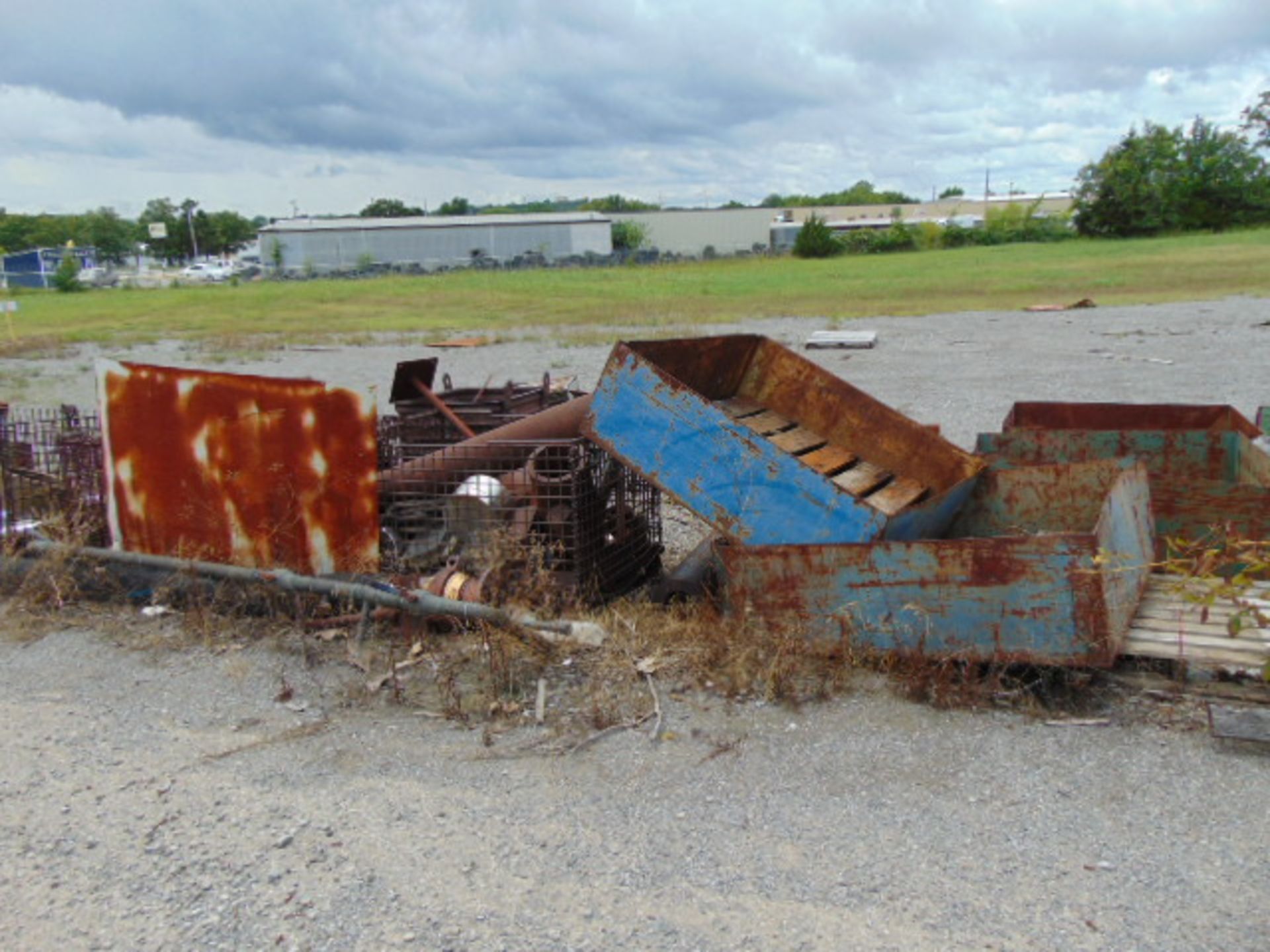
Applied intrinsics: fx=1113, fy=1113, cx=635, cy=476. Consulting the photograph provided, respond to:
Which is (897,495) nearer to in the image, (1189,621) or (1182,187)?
(1189,621)

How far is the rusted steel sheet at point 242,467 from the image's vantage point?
17.0 feet

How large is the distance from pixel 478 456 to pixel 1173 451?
356cm

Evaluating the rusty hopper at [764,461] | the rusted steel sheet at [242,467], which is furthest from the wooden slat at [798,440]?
the rusted steel sheet at [242,467]

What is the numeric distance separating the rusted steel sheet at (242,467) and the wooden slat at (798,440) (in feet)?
6.32

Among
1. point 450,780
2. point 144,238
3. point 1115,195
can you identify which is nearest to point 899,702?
point 450,780

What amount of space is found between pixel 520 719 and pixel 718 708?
0.75 meters

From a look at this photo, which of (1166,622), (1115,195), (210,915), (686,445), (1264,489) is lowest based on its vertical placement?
(210,915)

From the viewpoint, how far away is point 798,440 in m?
5.43

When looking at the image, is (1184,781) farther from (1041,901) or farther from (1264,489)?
(1264,489)

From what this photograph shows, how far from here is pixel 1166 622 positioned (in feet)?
14.6

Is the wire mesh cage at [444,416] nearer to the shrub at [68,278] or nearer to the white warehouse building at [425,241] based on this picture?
the shrub at [68,278]

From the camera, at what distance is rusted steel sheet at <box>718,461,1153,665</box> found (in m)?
3.94

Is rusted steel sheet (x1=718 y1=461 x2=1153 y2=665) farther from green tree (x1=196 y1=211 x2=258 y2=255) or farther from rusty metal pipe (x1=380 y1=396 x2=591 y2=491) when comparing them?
green tree (x1=196 y1=211 x2=258 y2=255)

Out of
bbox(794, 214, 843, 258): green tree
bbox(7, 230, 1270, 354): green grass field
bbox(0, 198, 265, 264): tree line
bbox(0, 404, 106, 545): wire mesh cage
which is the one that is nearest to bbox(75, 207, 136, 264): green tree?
bbox(0, 198, 265, 264): tree line
